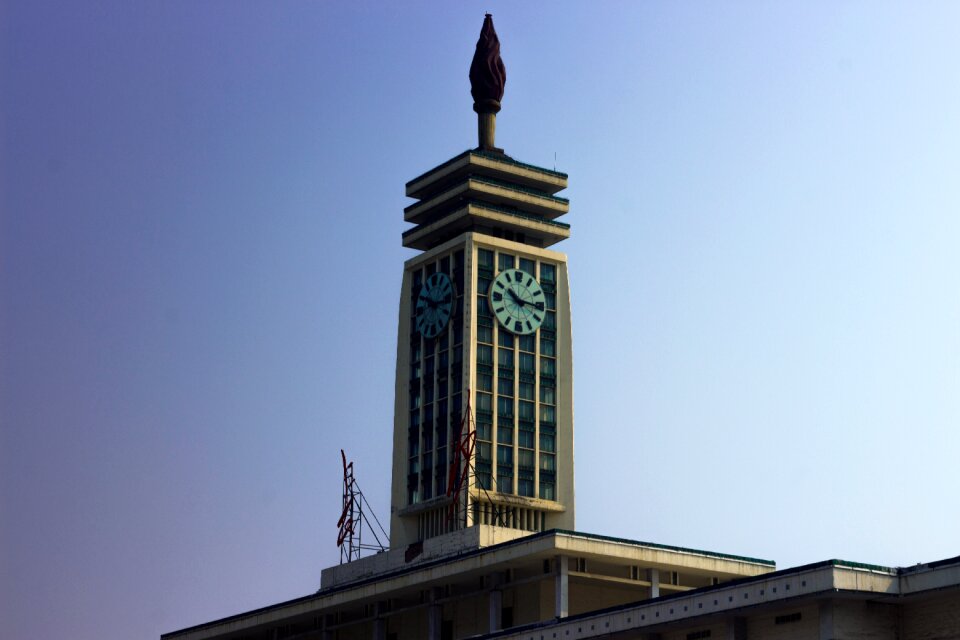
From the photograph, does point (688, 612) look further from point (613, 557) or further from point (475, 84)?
point (475, 84)

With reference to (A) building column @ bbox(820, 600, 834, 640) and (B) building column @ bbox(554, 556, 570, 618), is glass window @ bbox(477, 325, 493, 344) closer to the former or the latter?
(B) building column @ bbox(554, 556, 570, 618)

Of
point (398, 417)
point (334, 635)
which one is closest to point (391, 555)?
point (334, 635)

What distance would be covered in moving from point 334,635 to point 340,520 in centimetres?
1461

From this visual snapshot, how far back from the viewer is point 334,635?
437ft

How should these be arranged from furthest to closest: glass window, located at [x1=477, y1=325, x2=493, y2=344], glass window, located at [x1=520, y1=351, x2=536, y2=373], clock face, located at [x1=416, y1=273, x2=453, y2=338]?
clock face, located at [x1=416, y1=273, x2=453, y2=338], glass window, located at [x1=520, y1=351, x2=536, y2=373], glass window, located at [x1=477, y1=325, x2=493, y2=344]

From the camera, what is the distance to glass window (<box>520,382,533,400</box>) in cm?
15088

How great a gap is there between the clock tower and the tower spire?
326mm

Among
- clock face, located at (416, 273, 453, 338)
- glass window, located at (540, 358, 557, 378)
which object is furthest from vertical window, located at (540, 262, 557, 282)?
clock face, located at (416, 273, 453, 338)

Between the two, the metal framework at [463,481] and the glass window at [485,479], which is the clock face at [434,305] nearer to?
the metal framework at [463,481]

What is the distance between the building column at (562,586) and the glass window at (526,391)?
41.7 m

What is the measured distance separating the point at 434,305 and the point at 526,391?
498 inches

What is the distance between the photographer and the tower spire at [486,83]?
529ft

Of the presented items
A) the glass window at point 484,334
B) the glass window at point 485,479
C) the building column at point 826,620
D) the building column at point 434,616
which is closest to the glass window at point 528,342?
the glass window at point 484,334

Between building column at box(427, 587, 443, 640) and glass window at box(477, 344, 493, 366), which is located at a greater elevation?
glass window at box(477, 344, 493, 366)
